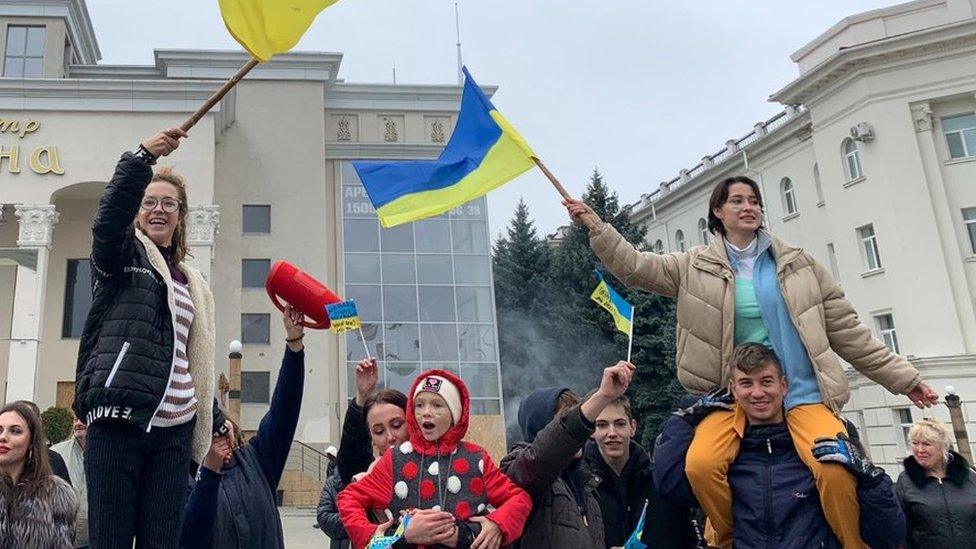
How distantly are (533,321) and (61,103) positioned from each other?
23.3 metres

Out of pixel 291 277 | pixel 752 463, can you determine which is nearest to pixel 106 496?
pixel 291 277

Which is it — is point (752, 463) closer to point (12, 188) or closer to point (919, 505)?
point (919, 505)

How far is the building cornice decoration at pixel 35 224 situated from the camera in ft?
76.3

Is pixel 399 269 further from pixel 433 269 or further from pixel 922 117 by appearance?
pixel 922 117

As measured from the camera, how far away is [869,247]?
27328 millimetres

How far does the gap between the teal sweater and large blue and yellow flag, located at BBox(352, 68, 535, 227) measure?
72.8 inches

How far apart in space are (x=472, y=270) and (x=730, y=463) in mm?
28226

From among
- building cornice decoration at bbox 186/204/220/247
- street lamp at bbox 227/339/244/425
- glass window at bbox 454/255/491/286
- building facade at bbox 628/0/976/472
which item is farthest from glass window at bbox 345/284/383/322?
building facade at bbox 628/0/976/472

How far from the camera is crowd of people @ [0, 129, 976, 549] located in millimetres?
2842

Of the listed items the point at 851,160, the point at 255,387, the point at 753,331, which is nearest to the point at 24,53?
the point at 255,387

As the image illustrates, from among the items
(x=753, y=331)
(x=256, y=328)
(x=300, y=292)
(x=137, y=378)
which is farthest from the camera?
(x=256, y=328)

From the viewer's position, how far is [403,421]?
4.19 meters

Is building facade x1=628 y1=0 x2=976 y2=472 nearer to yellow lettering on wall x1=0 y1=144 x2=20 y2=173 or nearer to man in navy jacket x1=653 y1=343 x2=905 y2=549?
man in navy jacket x1=653 y1=343 x2=905 y2=549

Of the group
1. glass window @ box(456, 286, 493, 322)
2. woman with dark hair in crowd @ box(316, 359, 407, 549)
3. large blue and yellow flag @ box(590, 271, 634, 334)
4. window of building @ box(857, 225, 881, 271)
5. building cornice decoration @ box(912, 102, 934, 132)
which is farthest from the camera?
glass window @ box(456, 286, 493, 322)
